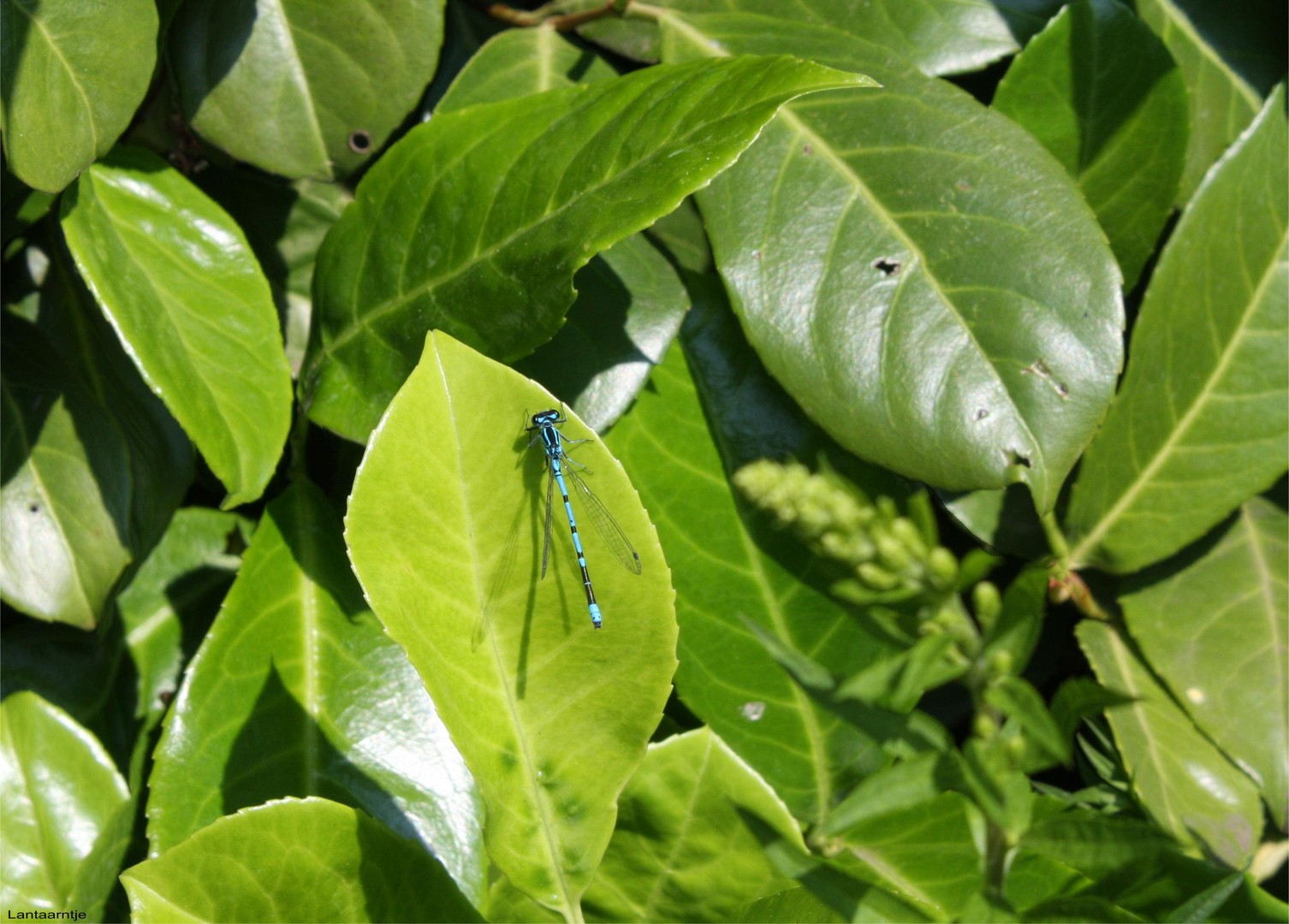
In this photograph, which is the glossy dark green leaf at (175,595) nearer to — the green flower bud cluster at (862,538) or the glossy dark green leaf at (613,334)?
the glossy dark green leaf at (613,334)

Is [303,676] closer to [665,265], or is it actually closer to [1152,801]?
[665,265]

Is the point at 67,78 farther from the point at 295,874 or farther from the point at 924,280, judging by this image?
the point at 924,280

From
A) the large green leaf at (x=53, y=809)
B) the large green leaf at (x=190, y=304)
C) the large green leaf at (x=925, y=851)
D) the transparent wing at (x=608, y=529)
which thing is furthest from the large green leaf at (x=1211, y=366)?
the large green leaf at (x=53, y=809)

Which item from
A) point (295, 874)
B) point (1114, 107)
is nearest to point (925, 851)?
point (295, 874)

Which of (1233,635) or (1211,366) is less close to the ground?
(1211,366)

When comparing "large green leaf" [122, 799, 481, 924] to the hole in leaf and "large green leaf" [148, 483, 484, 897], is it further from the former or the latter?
the hole in leaf

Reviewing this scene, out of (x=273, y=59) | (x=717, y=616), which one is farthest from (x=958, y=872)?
(x=273, y=59)
